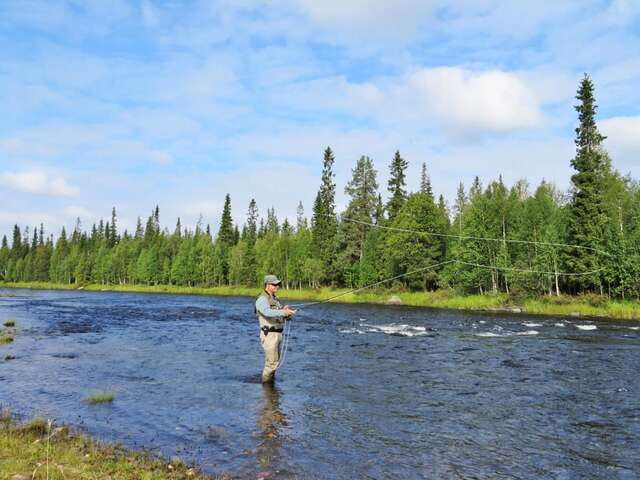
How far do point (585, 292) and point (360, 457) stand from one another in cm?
4364

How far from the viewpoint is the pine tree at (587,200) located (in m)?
42.9

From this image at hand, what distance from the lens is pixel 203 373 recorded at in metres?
15.7

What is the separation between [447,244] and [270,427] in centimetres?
5578

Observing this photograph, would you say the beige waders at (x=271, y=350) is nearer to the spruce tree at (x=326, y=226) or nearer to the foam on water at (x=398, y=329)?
the foam on water at (x=398, y=329)

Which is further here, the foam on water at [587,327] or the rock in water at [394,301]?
the rock in water at [394,301]

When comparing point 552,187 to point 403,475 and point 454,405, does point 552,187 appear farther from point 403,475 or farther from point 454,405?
point 403,475

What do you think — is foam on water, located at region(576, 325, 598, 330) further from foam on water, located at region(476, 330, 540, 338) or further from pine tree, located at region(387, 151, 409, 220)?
pine tree, located at region(387, 151, 409, 220)

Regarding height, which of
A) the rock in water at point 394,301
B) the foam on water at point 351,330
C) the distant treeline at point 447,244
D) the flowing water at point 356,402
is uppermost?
the distant treeline at point 447,244

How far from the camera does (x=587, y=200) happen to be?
143ft

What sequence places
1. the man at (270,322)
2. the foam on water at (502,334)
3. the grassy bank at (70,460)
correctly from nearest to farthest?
the grassy bank at (70,460), the man at (270,322), the foam on water at (502,334)

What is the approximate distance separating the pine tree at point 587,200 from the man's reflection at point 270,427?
122 ft

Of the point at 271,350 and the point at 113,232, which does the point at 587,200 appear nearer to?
the point at 271,350

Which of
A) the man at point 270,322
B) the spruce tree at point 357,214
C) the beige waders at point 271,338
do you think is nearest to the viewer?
the man at point 270,322

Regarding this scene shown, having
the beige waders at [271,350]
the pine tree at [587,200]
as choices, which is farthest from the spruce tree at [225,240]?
the beige waders at [271,350]
